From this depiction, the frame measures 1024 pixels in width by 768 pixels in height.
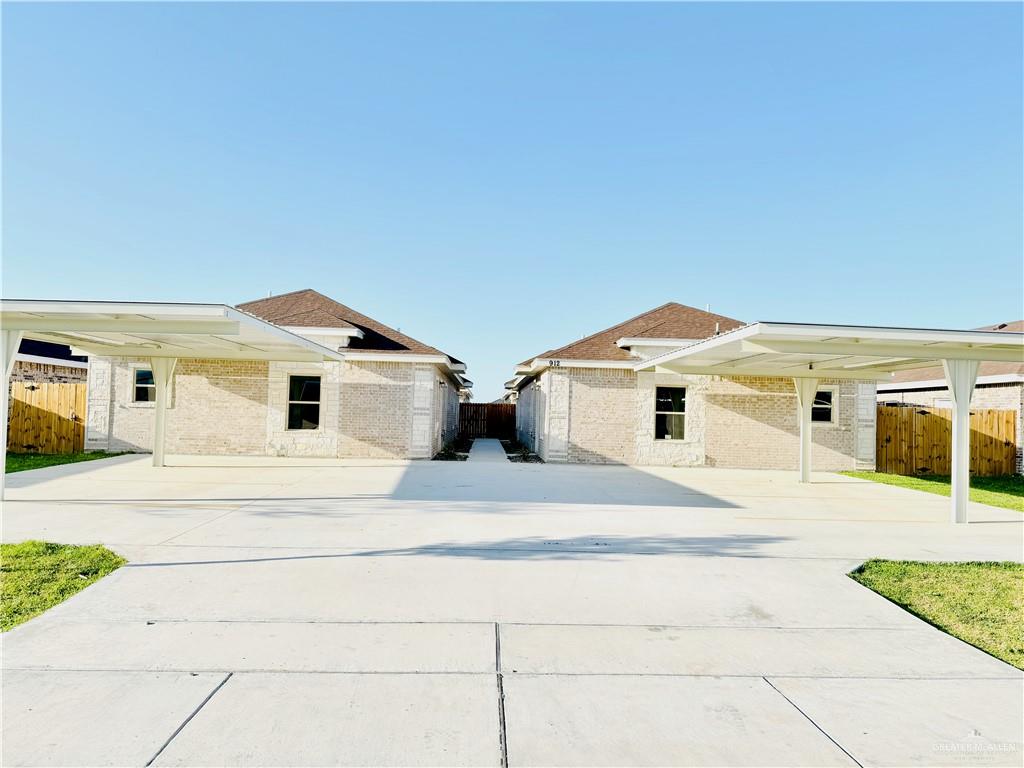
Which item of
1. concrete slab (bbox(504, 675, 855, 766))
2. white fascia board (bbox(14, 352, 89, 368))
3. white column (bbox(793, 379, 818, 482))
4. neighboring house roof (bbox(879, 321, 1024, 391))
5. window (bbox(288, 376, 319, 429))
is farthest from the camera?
white fascia board (bbox(14, 352, 89, 368))

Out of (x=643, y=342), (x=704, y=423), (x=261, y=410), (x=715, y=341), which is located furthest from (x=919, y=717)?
(x=261, y=410)

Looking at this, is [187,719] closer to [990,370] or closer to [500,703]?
[500,703]

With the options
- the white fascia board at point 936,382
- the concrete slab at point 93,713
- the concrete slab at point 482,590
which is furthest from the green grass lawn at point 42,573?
the white fascia board at point 936,382

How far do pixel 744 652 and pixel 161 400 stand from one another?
14370 millimetres

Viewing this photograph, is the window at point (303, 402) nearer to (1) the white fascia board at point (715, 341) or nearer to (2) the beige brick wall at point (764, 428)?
(1) the white fascia board at point (715, 341)

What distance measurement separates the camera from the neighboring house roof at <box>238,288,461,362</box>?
60.0 ft

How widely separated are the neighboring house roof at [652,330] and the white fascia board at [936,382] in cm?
705

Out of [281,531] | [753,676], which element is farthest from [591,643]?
[281,531]

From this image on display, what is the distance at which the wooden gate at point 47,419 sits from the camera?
58.9ft

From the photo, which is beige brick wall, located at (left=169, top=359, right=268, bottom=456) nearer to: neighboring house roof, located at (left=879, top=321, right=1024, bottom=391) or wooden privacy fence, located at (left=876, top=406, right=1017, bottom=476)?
wooden privacy fence, located at (left=876, top=406, right=1017, bottom=476)

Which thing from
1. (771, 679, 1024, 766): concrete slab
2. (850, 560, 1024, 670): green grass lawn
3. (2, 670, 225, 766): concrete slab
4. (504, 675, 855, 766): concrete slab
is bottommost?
(2, 670, 225, 766): concrete slab

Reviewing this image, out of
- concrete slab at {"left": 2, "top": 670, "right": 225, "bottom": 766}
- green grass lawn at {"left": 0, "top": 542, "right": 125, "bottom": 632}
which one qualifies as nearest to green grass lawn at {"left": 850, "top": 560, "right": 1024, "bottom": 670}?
concrete slab at {"left": 2, "top": 670, "right": 225, "bottom": 766}

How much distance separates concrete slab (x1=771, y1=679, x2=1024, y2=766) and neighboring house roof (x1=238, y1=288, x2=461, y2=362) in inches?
596

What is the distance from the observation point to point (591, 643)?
14.1ft
